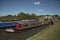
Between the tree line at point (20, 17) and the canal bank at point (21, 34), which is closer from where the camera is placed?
the canal bank at point (21, 34)

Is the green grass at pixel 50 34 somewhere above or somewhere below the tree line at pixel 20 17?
below

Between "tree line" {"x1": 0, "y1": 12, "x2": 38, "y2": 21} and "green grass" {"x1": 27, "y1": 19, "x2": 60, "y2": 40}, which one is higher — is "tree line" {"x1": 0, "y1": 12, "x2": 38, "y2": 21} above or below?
above

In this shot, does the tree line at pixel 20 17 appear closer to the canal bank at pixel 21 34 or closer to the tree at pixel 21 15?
the tree at pixel 21 15

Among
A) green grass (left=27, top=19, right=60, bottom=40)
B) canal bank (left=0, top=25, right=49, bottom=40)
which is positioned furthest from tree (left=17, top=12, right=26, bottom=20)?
green grass (left=27, top=19, right=60, bottom=40)

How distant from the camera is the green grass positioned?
2.98 meters

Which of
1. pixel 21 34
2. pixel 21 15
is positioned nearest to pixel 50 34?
pixel 21 34

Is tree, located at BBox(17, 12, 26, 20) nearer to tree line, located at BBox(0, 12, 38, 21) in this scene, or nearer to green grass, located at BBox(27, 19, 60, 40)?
tree line, located at BBox(0, 12, 38, 21)

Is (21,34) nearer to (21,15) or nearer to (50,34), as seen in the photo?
(21,15)

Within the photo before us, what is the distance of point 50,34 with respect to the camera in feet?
10.6

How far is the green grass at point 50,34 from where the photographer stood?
298 centimetres

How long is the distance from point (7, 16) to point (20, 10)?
1.08 feet

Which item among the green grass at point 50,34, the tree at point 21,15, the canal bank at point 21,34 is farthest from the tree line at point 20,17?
the green grass at point 50,34

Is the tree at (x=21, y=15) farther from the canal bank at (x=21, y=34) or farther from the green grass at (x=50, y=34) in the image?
the green grass at (x=50, y=34)

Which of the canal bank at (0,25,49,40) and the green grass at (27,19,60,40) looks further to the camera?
the green grass at (27,19,60,40)
